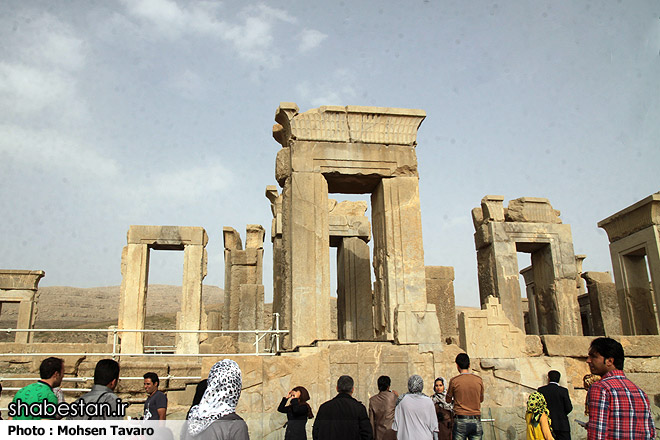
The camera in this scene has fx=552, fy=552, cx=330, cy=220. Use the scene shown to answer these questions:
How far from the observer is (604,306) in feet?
59.1

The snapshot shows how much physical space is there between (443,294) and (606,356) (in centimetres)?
1301

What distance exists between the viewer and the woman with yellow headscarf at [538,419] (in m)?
5.06

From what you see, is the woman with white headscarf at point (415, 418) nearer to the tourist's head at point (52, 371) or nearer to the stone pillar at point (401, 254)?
the tourist's head at point (52, 371)

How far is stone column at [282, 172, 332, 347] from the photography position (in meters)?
8.72

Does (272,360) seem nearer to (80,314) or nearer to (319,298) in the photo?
(319,298)

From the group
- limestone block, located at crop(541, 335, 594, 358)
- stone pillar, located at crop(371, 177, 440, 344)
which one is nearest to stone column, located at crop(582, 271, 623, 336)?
limestone block, located at crop(541, 335, 594, 358)

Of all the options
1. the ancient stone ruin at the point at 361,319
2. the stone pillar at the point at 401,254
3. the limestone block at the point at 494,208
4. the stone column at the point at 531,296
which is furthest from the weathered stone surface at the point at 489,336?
the stone column at the point at 531,296

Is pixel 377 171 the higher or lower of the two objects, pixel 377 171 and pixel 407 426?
the higher

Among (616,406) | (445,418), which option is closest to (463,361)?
(445,418)

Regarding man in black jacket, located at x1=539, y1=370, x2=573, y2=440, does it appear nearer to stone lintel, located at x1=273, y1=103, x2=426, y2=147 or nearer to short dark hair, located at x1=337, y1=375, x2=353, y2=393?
short dark hair, located at x1=337, y1=375, x2=353, y2=393

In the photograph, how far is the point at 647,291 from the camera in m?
15.0

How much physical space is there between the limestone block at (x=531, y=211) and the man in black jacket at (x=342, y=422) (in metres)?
13.2

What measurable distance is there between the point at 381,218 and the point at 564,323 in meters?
8.82

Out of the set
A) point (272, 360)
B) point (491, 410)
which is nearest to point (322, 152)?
point (272, 360)
